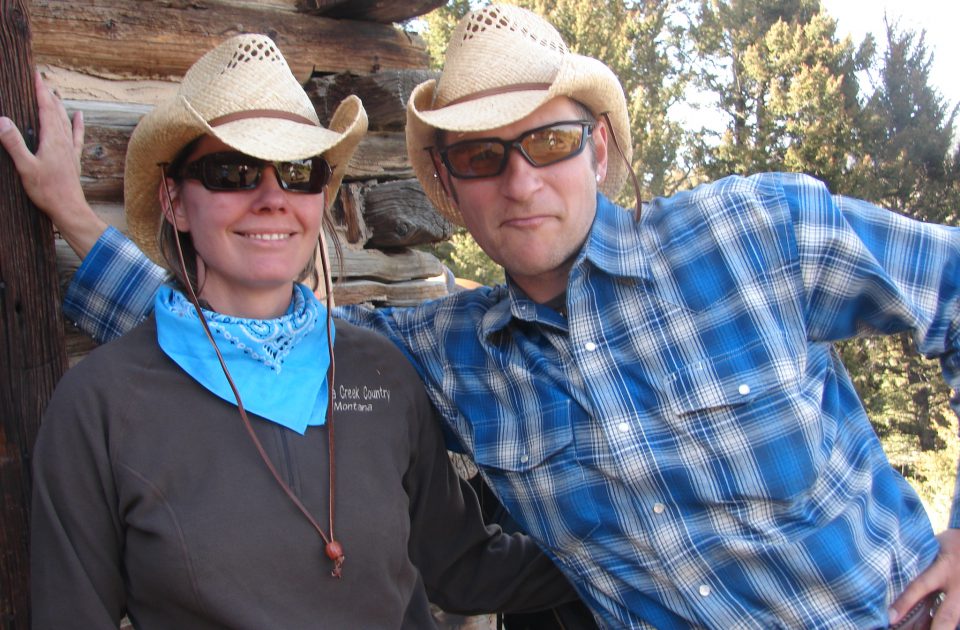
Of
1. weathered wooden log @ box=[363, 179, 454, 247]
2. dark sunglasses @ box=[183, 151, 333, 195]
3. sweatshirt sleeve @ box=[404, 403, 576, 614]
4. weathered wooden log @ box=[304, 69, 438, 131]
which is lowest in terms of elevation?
sweatshirt sleeve @ box=[404, 403, 576, 614]

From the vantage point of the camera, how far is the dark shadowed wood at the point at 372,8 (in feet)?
10.6

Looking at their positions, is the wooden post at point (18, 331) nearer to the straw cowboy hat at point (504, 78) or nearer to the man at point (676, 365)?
the man at point (676, 365)

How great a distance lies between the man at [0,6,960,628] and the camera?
207 centimetres

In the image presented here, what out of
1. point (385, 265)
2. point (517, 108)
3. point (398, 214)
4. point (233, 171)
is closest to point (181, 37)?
point (398, 214)

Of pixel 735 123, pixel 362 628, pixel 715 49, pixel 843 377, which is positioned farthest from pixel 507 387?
pixel 715 49

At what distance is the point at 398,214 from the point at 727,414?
5.67 feet

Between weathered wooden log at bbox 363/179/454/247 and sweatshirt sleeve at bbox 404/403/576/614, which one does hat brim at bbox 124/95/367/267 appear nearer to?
sweatshirt sleeve at bbox 404/403/576/614

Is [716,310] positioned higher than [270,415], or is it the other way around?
[716,310]

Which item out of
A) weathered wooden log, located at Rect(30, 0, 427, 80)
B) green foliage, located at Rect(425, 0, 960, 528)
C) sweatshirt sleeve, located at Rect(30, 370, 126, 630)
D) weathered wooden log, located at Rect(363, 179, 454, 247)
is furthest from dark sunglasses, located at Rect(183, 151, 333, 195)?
green foliage, located at Rect(425, 0, 960, 528)

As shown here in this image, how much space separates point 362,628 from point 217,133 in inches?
44.4

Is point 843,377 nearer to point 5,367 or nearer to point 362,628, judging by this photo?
point 362,628

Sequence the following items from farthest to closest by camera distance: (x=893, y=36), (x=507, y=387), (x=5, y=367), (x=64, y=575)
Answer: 1. (x=893, y=36)
2. (x=507, y=387)
3. (x=5, y=367)
4. (x=64, y=575)

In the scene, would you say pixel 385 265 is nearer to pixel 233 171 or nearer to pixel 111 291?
pixel 111 291

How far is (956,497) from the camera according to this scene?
2352 millimetres
